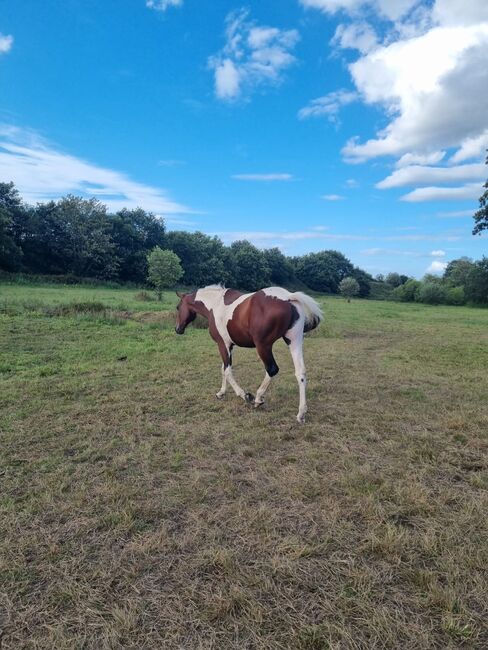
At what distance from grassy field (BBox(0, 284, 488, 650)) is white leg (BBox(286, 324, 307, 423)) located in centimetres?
21

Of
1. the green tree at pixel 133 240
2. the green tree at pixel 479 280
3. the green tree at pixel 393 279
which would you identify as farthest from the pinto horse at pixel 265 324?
the green tree at pixel 393 279

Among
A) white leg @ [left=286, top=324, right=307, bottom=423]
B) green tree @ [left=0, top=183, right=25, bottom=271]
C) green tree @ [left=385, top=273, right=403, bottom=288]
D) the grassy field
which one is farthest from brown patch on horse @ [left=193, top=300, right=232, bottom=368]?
green tree @ [left=385, top=273, right=403, bottom=288]

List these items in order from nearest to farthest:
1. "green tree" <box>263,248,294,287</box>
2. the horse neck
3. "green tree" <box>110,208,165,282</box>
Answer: the horse neck
"green tree" <box>110,208,165,282</box>
"green tree" <box>263,248,294,287</box>

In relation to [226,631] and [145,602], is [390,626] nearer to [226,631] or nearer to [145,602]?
[226,631]

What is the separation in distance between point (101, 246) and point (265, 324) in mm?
43762

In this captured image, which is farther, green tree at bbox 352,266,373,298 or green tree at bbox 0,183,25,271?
green tree at bbox 352,266,373,298

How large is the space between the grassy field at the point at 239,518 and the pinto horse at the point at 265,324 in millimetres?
557

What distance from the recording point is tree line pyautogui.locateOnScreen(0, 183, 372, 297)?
42000 millimetres

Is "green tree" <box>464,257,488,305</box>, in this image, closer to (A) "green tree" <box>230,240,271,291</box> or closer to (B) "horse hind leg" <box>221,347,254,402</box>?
(B) "horse hind leg" <box>221,347,254,402</box>

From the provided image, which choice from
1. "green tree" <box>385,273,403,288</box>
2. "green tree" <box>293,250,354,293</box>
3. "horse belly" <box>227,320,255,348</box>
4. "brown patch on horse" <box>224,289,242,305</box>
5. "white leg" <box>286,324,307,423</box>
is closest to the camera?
"white leg" <box>286,324,307,423</box>

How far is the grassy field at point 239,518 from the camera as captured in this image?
2.02m

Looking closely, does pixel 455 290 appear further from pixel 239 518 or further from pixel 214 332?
pixel 239 518

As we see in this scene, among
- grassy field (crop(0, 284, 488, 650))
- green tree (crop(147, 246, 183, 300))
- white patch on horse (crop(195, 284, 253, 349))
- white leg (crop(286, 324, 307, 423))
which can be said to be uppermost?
green tree (crop(147, 246, 183, 300))

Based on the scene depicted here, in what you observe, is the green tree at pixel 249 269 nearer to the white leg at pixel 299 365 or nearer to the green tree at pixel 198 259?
the green tree at pixel 198 259
